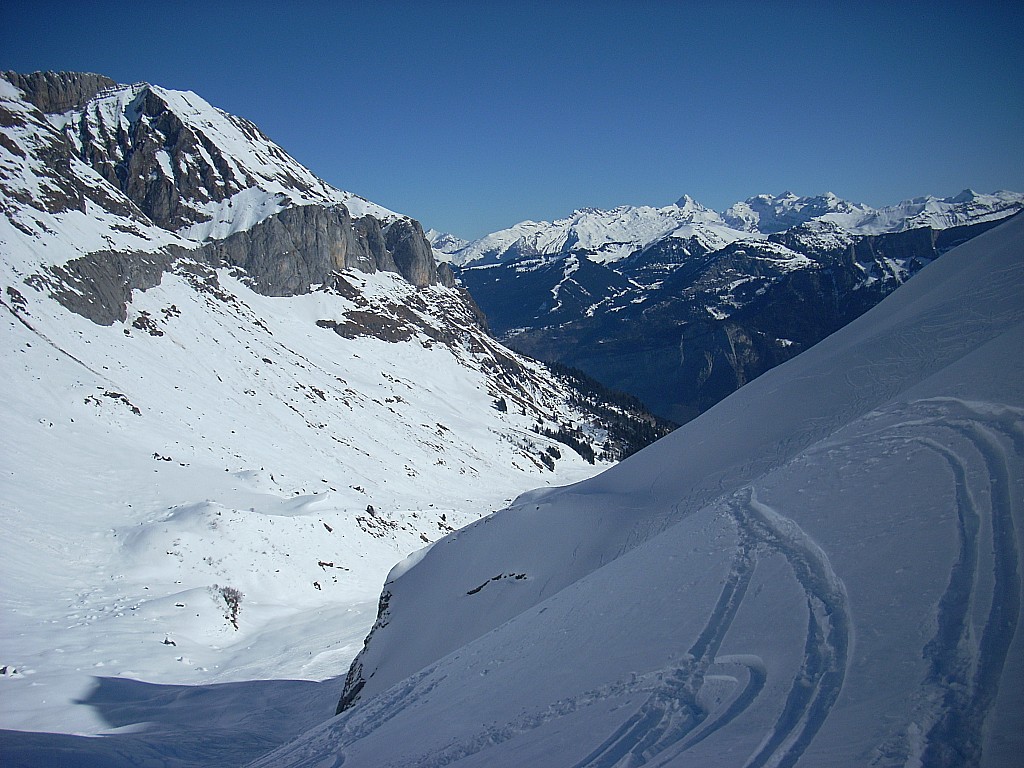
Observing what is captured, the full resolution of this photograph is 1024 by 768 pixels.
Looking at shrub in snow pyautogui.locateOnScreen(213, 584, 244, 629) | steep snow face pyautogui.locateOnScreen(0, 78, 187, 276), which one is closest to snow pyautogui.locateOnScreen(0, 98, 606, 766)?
shrub in snow pyautogui.locateOnScreen(213, 584, 244, 629)

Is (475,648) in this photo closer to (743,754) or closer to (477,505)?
(743,754)

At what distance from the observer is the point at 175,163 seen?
111 m

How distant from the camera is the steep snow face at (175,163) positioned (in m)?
105

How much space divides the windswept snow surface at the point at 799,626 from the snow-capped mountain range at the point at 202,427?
39.4 ft

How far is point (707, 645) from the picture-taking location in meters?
6.07

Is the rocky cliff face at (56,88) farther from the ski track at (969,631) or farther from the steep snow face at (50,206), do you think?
the ski track at (969,631)

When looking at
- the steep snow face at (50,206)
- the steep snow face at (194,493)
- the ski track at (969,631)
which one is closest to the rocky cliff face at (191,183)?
the steep snow face at (50,206)

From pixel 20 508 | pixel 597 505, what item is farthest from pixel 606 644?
pixel 20 508

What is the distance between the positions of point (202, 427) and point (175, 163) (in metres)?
88.8

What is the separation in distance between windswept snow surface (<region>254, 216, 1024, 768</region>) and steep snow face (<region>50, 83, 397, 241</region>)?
11226cm

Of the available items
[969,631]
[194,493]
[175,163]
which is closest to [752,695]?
[969,631]

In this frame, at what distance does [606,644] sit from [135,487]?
34542 mm

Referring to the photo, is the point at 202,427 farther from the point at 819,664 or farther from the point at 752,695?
the point at 819,664

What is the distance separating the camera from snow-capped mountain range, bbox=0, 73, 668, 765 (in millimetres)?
20812
